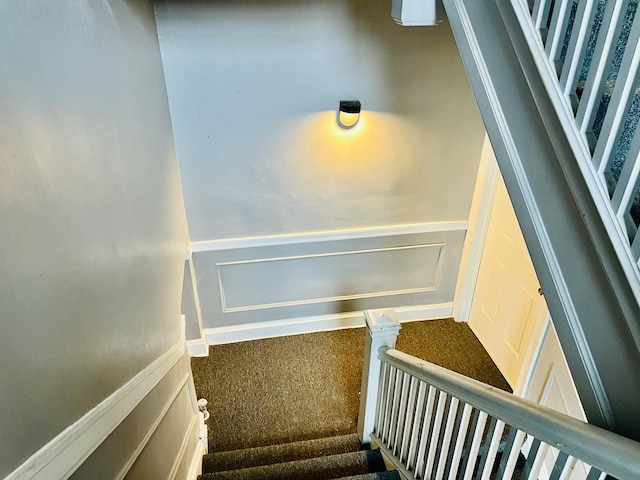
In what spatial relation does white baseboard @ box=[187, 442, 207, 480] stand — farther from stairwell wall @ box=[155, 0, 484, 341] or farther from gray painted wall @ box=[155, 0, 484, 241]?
gray painted wall @ box=[155, 0, 484, 241]

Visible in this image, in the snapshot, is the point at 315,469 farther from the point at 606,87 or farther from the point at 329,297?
the point at 606,87

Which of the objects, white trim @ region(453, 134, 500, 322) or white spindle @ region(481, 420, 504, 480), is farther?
white trim @ region(453, 134, 500, 322)

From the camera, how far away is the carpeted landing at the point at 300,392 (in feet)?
7.91

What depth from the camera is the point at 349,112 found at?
2537 mm

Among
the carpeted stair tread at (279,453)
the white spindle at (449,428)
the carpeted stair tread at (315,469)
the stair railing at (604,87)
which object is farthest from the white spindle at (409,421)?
the stair railing at (604,87)

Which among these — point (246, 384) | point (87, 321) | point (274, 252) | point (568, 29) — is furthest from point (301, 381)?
point (568, 29)

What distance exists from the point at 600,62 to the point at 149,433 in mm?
1677

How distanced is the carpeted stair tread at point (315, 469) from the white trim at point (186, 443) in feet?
0.61

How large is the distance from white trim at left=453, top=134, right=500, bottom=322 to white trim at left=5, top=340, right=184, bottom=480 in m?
2.50

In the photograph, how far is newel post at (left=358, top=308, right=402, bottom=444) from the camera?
198cm

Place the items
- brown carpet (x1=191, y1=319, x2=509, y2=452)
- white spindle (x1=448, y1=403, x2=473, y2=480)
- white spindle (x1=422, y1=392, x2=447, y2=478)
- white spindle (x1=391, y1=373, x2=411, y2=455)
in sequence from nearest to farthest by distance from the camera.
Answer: white spindle (x1=448, y1=403, x2=473, y2=480)
white spindle (x1=422, y1=392, x2=447, y2=478)
white spindle (x1=391, y1=373, x2=411, y2=455)
brown carpet (x1=191, y1=319, x2=509, y2=452)

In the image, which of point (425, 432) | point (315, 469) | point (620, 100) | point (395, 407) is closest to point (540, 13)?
point (620, 100)

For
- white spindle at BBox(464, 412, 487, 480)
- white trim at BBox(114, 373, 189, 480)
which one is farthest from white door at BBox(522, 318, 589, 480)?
white trim at BBox(114, 373, 189, 480)

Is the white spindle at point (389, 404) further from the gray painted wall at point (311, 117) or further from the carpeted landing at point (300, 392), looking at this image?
the gray painted wall at point (311, 117)
